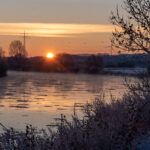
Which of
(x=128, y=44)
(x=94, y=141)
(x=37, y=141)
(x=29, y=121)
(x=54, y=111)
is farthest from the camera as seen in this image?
(x=54, y=111)

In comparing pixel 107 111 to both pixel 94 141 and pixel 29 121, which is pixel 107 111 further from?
pixel 29 121

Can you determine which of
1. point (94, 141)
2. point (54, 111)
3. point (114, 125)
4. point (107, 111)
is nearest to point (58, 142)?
point (94, 141)

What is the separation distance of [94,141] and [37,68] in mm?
86367

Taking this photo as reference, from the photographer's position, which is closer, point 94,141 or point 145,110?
point 94,141

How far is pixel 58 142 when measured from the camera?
25.4ft

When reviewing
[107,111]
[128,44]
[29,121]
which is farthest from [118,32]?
[29,121]

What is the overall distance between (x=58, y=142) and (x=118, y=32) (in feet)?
18.5

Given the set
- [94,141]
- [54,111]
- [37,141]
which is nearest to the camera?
[94,141]

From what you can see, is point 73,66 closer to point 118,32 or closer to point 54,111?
point 54,111

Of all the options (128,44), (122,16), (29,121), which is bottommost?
(29,121)

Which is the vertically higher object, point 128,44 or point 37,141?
point 128,44

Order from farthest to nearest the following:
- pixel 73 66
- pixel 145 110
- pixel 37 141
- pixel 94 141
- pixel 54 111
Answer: pixel 73 66 → pixel 54 111 → pixel 145 110 → pixel 37 141 → pixel 94 141

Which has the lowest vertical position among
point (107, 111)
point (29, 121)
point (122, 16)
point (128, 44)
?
point (29, 121)

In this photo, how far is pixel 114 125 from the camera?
28.8ft
